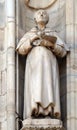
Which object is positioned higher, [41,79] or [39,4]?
[39,4]

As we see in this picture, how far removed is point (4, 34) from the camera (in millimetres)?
21703

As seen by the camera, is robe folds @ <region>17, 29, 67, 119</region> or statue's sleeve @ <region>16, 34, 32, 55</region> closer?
robe folds @ <region>17, 29, 67, 119</region>

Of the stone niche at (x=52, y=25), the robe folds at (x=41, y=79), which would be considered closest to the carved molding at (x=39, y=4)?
the stone niche at (x=52, y=25)

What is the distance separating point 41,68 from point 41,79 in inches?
7.2

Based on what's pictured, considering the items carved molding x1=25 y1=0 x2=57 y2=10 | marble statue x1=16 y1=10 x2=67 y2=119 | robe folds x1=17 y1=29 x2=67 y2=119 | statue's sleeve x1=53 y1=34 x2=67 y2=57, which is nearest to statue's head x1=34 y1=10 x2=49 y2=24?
marble statue x1=16 y1=10 x2=67 y2=119

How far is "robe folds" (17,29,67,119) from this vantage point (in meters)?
20.9

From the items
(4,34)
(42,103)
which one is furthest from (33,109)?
(4,34)

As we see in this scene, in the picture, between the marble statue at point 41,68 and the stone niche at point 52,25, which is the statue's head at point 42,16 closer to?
the marble statue at point 41,68

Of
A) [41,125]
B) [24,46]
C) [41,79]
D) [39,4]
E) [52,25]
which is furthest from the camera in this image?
[39,4]

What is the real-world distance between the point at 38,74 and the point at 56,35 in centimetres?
80

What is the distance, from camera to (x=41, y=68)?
21062 millimetres

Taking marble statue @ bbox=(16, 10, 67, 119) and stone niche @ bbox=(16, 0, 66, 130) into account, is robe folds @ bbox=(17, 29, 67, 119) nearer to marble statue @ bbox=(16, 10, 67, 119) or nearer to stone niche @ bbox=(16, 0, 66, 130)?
marble statue @ bbox=(16, 10, 67, 119)

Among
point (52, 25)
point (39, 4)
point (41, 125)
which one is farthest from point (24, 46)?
point (41, 125)

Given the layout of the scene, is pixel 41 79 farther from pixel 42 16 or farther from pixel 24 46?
pixel 42 16
